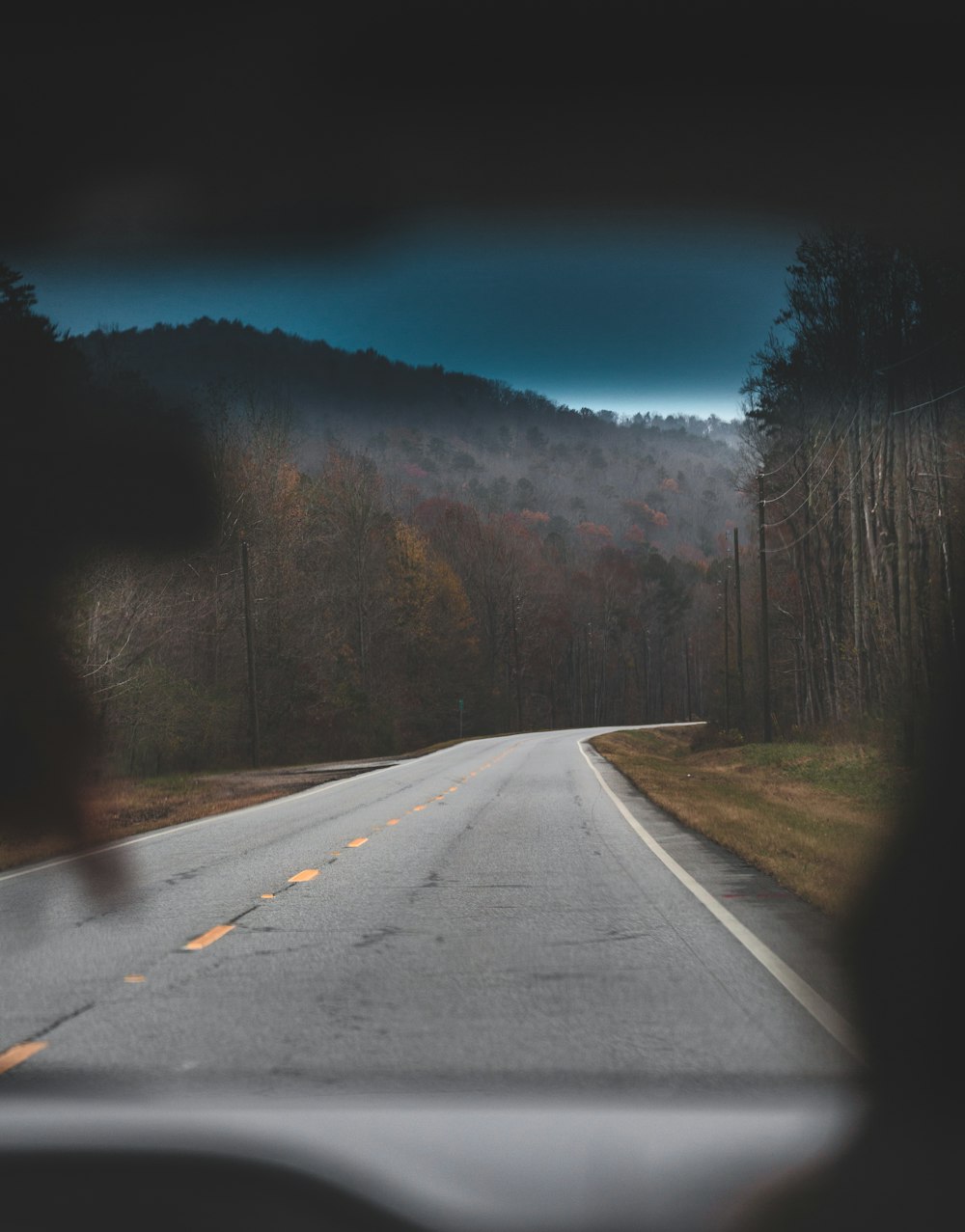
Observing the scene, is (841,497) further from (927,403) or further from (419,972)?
(419,972)

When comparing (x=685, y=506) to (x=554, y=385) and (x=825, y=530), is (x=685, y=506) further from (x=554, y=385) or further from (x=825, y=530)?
(x=554, y=385)

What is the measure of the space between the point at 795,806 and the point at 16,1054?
1547cm

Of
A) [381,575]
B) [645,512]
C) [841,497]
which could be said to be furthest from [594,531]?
[841,497]

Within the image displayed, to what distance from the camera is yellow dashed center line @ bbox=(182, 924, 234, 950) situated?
26.6 feet

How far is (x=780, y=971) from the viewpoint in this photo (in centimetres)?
706

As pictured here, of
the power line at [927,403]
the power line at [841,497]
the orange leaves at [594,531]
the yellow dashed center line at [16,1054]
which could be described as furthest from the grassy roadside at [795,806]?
the orange leaves at [594,531]

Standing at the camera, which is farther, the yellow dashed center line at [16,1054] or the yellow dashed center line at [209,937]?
the yellow dashed center line at [209,937]

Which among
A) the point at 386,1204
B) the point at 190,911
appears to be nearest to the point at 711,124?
the point at 386,1204

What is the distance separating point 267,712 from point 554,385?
33809 mm

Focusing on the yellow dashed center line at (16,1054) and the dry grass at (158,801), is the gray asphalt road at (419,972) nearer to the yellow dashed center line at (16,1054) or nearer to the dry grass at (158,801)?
the yellow dashed center line at (16,1054)

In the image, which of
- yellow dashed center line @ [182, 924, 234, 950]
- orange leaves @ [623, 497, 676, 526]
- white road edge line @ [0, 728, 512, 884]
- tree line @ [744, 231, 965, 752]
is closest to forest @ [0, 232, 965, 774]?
tree line @ [744, 231, 965, 752]

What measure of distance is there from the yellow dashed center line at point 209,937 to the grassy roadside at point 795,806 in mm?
4553

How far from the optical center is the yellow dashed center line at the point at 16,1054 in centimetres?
537

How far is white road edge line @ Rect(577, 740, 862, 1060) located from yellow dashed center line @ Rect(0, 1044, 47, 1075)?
12.4ft
